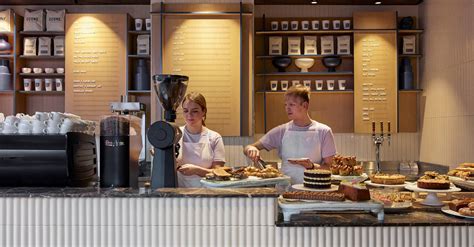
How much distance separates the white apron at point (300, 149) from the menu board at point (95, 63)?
85.2 inches

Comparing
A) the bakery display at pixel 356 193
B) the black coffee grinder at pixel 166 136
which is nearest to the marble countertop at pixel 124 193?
the black coffee grinder at pixel 166 136

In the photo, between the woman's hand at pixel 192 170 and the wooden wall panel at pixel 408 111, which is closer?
the woman's hand at pixel 192 170

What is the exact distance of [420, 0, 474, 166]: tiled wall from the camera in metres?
3.96

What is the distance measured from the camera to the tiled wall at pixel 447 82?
396 cm

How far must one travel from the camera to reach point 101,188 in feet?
6.63

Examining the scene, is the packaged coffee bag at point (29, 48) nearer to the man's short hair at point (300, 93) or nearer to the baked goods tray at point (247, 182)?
the man's short hair at point (300, 93)

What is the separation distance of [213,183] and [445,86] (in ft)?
10.2

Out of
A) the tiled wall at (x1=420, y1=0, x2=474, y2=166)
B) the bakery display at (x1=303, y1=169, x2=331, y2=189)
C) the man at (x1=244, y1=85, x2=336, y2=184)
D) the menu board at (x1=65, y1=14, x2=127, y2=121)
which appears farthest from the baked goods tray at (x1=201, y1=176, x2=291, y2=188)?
the menu board at (x1=65, y1=14, x2=127, y2=121)

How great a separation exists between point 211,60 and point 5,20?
2.14m

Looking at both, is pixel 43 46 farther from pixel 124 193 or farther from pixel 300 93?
pixel 124 193

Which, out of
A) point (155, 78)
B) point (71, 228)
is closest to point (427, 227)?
point (155, 78)

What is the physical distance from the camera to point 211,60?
4543mm

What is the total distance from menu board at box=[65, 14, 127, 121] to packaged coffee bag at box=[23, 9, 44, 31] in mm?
308

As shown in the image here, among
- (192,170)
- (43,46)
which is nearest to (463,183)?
(192,170)
